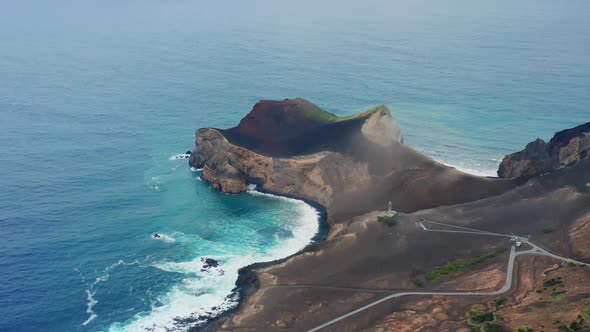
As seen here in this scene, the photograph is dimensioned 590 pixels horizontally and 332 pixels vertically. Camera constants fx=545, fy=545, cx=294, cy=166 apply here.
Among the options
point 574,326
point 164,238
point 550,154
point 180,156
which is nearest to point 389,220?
point 574,326

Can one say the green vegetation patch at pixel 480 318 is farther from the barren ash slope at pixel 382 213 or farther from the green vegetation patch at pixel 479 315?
the barren ash slope at pixel 382 213

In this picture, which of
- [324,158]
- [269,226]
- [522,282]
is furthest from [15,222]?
[522,282]

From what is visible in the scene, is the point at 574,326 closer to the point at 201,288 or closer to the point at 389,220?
the point at 389,220

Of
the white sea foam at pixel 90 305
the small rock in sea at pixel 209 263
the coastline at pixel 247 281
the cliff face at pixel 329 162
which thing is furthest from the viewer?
the cliff face at pixel 329 162

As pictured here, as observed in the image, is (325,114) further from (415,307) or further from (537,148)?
(415,307)

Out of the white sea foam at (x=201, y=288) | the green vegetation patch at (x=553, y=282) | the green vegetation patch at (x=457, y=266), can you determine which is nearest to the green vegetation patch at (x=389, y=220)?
the green vegetation patch at (x=457, y=266)

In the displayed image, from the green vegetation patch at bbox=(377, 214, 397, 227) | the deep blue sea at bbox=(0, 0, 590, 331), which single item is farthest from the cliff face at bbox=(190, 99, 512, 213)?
the green vegetation patch at bbox=(377, 214, 397, 227)
